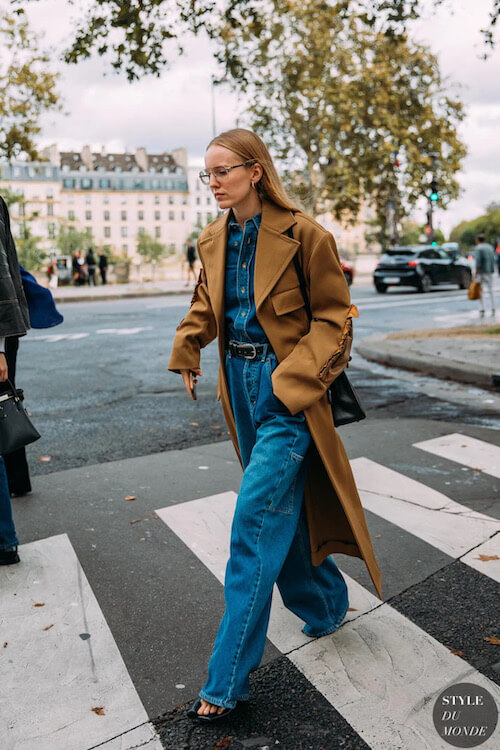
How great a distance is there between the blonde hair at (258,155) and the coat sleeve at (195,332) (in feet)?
1.33

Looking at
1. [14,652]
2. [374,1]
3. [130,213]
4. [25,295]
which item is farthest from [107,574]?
[130,213]

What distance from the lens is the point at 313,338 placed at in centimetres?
249

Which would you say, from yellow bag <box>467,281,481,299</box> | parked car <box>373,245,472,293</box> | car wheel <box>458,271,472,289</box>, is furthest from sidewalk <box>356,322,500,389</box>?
car wheel <box>458,271,472,289</box>

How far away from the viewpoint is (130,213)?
131 m

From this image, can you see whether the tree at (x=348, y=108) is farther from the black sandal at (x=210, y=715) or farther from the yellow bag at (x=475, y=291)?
the black sandal at (x=210, y=715)

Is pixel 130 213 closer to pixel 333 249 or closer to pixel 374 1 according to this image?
pixel 374 1

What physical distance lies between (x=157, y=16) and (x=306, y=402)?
25.6ft

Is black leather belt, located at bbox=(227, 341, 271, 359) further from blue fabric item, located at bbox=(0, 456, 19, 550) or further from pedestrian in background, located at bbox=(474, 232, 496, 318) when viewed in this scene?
pedestrian in background, located at bbox=(474, 232, 496, 318)

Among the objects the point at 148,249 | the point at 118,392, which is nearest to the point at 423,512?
the point at 118,392

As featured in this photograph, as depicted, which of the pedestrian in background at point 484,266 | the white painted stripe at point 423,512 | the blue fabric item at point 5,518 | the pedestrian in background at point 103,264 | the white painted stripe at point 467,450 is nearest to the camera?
the blue fabric item at point 5,518

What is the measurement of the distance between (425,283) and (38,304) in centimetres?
2172

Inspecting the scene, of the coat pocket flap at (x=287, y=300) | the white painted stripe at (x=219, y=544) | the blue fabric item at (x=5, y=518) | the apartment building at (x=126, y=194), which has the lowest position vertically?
the white painted stripe at (x=219, y=544)

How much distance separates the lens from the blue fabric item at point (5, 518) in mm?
3510

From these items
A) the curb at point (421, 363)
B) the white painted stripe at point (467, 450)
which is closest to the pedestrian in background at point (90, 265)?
the curb at point (421, 363)
